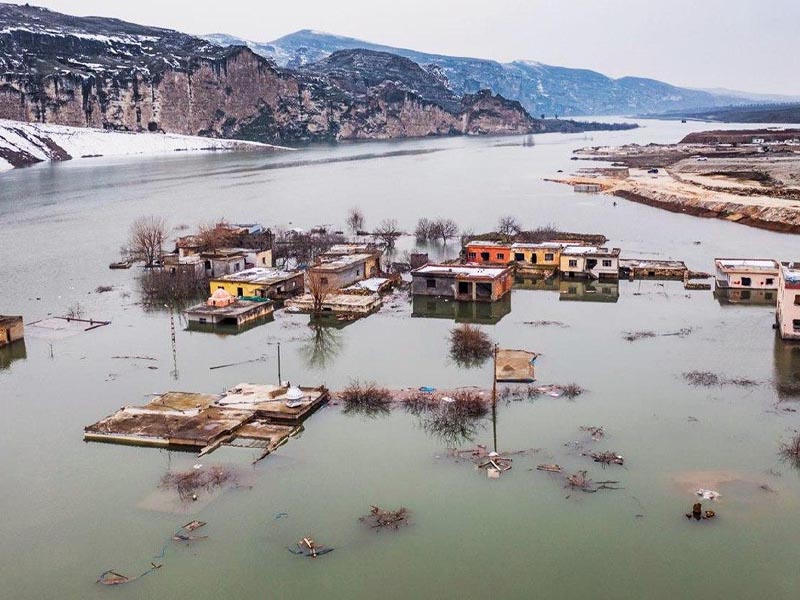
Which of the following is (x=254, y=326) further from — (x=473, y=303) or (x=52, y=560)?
(x=52, y=560)

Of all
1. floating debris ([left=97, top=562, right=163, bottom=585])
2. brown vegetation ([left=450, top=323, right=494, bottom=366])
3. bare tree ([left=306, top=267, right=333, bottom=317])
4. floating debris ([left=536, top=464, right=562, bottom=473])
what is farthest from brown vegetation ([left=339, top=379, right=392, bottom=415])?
bare tree ([left=306, top=267, right=333, bottom=317])

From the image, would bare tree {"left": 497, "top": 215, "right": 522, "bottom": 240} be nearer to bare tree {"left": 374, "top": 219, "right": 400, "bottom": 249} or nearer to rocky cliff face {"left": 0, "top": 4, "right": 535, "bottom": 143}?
bare tree {"left": 374, "top": 219, "right": 400, "bottom": 249}

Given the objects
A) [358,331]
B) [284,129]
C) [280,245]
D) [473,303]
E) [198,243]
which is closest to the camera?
[358,331]

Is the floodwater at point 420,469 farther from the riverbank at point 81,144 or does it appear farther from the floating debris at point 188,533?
the riverbank at point 81,144

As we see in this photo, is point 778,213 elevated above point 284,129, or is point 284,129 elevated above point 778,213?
point 284,129

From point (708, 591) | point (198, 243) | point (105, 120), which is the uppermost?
point (105, 120)

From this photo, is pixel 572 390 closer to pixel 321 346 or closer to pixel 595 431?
pixel 595 431

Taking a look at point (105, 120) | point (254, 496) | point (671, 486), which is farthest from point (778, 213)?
point (105, 120)

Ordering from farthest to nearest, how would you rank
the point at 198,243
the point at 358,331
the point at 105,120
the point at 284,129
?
the point at 284,129
the point at 105,120
the point at 198,243
the point at 358,331

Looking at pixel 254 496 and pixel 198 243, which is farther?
pixel 198 243
